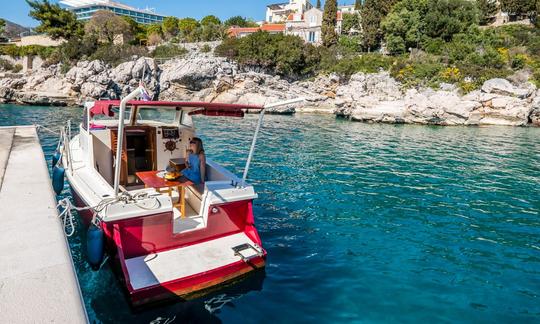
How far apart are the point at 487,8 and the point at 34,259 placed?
77.2 meters

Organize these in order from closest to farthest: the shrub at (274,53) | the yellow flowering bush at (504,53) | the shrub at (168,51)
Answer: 1. the yellow flowering bush at (504,53)
2. the shrub at (274,53)
3. the shrub at (168,51)

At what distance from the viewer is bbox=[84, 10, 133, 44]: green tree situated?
198 feet

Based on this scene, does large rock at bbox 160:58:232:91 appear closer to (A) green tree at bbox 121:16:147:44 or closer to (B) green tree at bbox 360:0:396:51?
(A) green tree at bbox 121:16:147:44

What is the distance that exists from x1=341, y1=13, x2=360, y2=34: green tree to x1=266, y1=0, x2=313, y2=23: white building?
43.7 metres

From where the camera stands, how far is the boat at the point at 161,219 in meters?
5.56

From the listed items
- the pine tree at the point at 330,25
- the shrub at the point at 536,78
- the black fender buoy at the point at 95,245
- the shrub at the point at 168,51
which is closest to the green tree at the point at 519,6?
the shrub at the point at 536,78

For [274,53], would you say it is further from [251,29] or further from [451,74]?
[251,29]

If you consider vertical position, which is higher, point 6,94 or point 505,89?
point 505,89

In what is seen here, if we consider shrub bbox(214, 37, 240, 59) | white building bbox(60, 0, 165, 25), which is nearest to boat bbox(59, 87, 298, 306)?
shrub bbox(214, 37, 240, 59)

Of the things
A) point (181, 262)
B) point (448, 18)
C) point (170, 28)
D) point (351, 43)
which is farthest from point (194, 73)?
point (181, 262)

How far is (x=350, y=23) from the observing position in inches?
2643

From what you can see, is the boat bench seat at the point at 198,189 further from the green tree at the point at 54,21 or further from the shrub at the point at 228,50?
the green tree at the point at 54,21

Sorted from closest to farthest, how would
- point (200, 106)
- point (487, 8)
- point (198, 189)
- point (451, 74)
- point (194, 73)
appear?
point (200, 106), point (198, 189), point (451, 74), point (194, 73), point (487, 8)

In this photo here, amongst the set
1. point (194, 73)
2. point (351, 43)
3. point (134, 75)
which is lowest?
point (134, 75)
